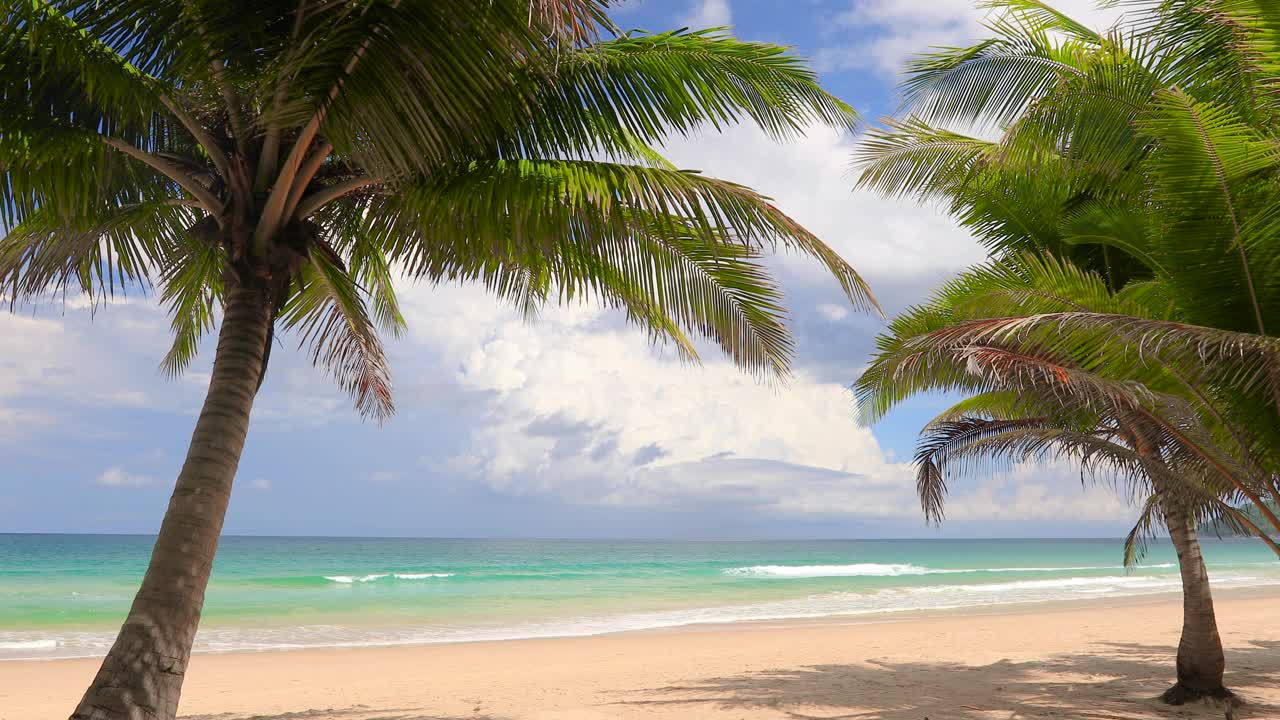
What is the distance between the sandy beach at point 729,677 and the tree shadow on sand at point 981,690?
22 mm

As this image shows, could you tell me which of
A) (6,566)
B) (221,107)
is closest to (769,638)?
(221,107)

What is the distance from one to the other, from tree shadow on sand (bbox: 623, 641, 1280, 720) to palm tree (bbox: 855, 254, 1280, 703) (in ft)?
2.09

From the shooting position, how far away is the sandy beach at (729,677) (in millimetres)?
7547

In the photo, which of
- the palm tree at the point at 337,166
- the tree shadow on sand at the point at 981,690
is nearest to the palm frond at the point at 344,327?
the palm tree at the point at 337,166

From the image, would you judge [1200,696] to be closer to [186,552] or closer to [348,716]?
[348,716]

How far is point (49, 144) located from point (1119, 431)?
23.9ft

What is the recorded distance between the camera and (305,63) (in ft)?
13.7

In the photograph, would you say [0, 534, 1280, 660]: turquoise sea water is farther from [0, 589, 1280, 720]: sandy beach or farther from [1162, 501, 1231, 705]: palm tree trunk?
[1162, 501, 1231, 705]: palm tree trunk

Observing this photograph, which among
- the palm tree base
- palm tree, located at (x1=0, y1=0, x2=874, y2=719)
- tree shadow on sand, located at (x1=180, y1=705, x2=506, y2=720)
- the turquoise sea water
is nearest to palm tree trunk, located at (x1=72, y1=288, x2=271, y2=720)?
palm tree, located at (x1=0, y1=0, x2=874, y2=719)

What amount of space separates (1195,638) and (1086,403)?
10.2 feet

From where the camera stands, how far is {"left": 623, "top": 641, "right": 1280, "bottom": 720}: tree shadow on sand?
7070 millimetres

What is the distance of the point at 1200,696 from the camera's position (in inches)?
277

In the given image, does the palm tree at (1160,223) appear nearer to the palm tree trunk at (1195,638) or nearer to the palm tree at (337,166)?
the palm tree trunk at (1195,638)

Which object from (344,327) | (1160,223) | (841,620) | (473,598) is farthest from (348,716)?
(473,598)
